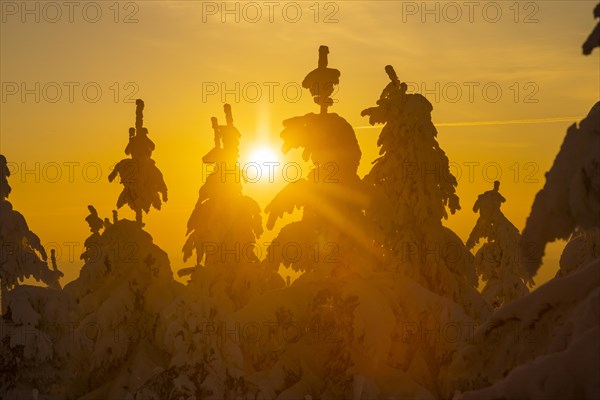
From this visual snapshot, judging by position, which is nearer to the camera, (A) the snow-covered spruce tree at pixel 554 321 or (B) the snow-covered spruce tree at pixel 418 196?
(A) the snow-covered spruce tree at pixel 554 321

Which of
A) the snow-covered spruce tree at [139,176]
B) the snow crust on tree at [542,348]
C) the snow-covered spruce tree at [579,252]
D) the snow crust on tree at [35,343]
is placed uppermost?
the snow-covered spruce tree at [139,176]

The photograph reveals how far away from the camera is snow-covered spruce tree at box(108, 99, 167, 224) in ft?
117

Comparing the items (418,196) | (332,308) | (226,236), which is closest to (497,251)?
(418,196)

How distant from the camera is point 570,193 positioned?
287 inches

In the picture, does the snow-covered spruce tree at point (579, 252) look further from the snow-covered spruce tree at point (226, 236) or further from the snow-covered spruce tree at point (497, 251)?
the snow-covered spruce tree at point (497, 251)

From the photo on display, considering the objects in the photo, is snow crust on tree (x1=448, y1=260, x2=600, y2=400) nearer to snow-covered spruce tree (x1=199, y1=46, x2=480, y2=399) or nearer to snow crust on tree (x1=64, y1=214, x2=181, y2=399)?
snow-covered spruce tree (x1=199, y1=46, x2=480, y2=399)

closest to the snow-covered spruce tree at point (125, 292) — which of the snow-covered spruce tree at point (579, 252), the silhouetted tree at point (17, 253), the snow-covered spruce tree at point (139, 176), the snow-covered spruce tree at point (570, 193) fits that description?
the snow-covered spruce tree at point (139, 176)

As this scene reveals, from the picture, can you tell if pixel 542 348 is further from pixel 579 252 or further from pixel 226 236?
pixel 226 236

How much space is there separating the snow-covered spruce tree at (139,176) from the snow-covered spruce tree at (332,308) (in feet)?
38.3

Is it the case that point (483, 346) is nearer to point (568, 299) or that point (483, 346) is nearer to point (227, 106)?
point (568, 299)

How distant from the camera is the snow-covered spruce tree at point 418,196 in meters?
30.5

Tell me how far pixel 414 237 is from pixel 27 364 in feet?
46.1

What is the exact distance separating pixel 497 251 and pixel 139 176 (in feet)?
57.4

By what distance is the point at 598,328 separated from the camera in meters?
7.04
